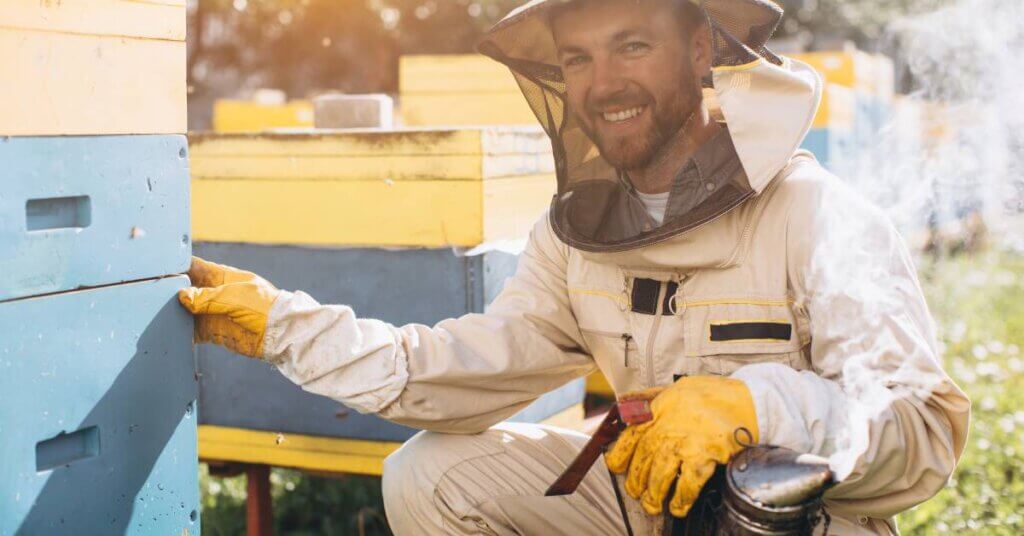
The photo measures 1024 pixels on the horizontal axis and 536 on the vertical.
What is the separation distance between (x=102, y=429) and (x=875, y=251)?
1.36 metres

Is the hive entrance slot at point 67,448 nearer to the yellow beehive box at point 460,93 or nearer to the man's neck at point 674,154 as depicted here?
the man's neck at point 674,154

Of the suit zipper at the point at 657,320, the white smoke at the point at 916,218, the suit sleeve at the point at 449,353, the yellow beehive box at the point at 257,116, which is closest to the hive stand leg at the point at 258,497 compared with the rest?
the suit sleeve at the point at 449,353

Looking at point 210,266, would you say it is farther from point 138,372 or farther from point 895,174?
point 895,174

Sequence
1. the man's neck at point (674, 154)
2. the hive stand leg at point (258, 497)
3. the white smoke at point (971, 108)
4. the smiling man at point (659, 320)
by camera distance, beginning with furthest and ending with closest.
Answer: the hive stand leg at point (258, 497), the white smoke at point (971, 108), the man's neck at point (674, 154), the smiling man at point (659, 320)

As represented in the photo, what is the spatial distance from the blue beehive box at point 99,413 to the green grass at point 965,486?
130cm

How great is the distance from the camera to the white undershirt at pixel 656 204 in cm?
233

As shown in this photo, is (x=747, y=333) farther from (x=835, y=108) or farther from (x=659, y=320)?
(x=835, y=108)

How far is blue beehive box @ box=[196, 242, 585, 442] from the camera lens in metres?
2.78

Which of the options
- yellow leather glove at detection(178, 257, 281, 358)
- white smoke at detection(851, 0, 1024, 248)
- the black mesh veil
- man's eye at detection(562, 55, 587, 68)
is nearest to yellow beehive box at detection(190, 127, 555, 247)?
the black mesh veil

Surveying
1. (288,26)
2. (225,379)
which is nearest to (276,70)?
(288,26)

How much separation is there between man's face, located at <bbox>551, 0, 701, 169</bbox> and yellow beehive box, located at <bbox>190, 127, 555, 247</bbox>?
0.52 m

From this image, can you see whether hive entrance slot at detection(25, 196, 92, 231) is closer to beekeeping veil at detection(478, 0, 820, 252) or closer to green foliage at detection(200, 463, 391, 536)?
beekeeping veil at detection(478, 0, 820, 252)

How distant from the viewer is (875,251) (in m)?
1.99

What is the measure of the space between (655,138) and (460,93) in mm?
2431
